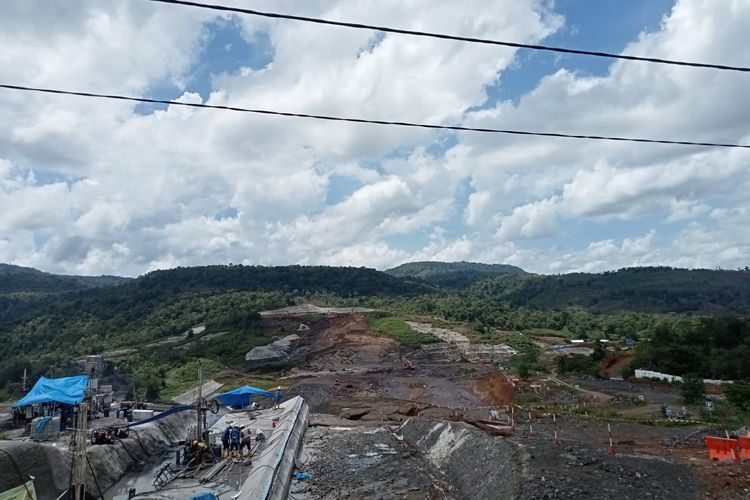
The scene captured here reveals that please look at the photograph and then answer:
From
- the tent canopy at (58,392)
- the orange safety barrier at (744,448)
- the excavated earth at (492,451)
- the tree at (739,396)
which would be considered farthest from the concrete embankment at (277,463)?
the tree at (739,396)

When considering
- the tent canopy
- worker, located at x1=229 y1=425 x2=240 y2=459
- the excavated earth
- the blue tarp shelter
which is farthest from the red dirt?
the tent canopy

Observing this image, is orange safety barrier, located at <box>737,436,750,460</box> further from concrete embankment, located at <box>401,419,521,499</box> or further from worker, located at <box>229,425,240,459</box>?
worker, located at <box>229,425,240,459</box>

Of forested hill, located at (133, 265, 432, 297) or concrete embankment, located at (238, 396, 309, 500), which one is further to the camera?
forested hill, located at (133, 265, 432, 297)

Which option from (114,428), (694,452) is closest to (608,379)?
(694,452)

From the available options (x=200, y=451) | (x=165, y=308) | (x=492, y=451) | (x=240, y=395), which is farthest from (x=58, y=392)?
(x=165, y=308)

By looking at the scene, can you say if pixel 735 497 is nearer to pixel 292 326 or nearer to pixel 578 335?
pixel 292 326

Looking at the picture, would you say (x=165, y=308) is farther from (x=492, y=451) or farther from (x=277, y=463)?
(x=492, y=451)
